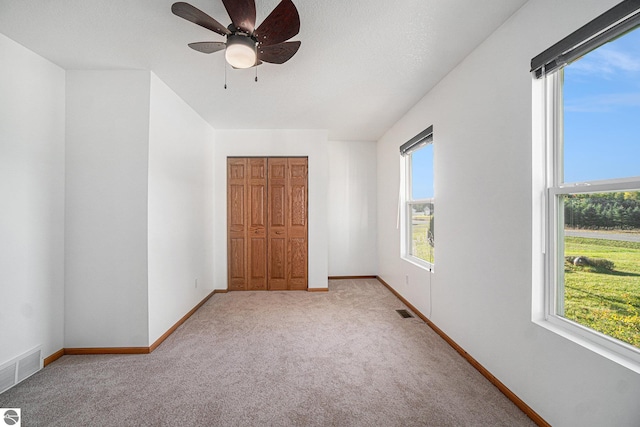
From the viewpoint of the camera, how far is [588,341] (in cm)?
147

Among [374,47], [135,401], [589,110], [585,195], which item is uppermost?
[374,47]

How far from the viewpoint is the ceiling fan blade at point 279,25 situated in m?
1.60

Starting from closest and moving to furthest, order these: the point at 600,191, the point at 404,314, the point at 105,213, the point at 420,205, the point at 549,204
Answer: the point at 600,191, the point at 549,204, the point at 105,213, the point at 404,314, the point at 420,205

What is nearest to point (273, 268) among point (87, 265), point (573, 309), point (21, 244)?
point (87, 265)

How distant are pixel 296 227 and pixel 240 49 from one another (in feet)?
10.1

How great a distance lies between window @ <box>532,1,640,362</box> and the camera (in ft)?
4.33

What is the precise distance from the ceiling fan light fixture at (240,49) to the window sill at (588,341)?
97.6 inches

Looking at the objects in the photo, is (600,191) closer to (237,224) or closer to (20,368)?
(20,368)

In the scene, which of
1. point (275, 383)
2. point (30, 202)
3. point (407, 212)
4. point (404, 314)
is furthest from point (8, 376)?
point (407, 212)

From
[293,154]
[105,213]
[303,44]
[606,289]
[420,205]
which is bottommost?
[606,289]

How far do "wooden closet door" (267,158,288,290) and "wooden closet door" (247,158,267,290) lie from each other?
3.3 inches

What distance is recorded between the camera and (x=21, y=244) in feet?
7.30

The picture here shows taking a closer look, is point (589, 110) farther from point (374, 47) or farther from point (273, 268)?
point (273, 268)

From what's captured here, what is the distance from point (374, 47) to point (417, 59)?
1.51ft
